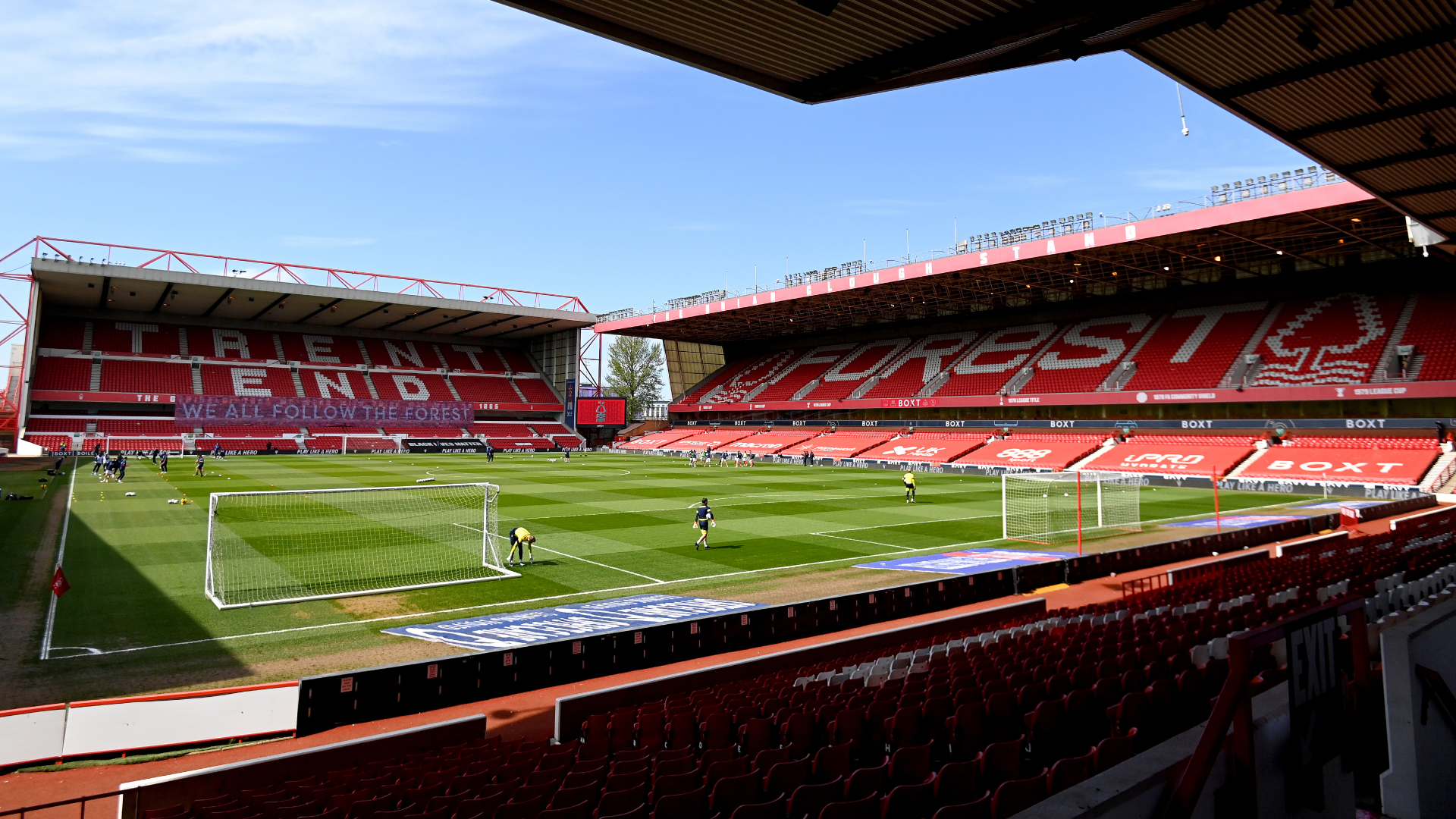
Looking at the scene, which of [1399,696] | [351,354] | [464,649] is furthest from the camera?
[351,354]

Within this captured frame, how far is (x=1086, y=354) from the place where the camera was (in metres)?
52.4

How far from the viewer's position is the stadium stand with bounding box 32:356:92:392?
2223 inches

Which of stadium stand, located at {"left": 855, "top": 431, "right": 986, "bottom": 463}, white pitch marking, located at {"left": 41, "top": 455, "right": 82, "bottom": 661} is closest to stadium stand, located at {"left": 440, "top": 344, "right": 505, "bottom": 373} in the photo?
stadium stand, located at {"left": 855, "top": 431, "right": 986, "bottom": 463}

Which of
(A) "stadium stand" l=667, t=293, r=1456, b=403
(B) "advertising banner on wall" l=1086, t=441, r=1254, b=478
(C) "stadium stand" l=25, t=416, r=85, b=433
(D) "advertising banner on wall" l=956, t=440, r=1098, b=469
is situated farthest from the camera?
(C) "stadium stand" l=25, t=416, r=85, b=433

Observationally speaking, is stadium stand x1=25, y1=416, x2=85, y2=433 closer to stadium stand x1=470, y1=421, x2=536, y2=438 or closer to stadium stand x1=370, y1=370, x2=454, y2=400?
stadium stand x1=370, y1=370, x2=454, y2=400

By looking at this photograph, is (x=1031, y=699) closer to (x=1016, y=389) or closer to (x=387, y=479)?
(x=387, y=479)

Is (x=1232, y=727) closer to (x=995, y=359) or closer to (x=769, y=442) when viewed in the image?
(x=995, y=359)

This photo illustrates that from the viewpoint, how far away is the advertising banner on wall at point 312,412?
62156 millimetres

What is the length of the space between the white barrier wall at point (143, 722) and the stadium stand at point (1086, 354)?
49.3 meters

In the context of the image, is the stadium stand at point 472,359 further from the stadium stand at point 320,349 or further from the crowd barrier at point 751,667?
the crowd barrier at point 751,667

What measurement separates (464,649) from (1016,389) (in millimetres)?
48349

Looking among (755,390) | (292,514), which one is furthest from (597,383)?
(292,514)

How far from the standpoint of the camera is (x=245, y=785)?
250 inches

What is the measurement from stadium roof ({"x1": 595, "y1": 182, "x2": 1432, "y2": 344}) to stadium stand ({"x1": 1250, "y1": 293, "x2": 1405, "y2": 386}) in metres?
2.47
